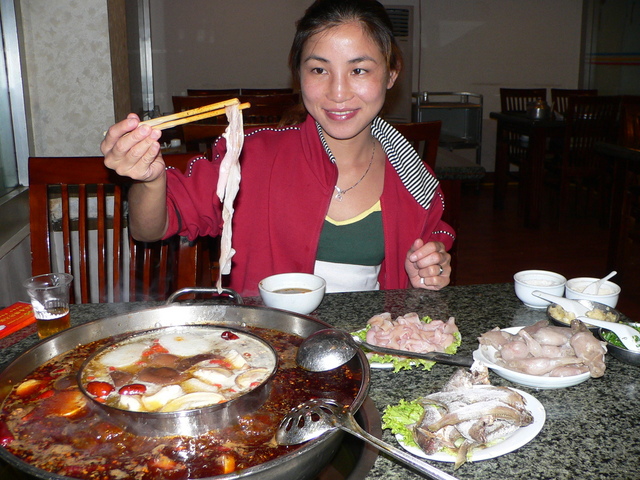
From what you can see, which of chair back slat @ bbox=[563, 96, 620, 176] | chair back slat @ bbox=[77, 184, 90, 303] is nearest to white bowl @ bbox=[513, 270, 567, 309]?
chair back slat @ bbox=[77, 184, 90, 303]

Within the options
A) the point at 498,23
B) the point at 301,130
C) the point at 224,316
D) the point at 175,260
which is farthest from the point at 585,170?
the point at 224,316

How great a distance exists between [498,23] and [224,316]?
825 centimetres

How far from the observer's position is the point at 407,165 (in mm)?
2006

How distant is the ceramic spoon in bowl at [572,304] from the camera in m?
1.36

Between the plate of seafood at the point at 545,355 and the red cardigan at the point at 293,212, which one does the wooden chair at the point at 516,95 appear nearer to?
the red cardigan at the point at 293,212

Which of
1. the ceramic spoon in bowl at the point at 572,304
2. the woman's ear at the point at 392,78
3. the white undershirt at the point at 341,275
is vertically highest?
the woman's ear at the point at 392,78

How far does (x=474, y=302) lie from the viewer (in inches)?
61.4

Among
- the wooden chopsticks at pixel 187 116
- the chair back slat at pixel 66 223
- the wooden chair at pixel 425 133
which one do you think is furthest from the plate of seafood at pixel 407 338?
the wooden chair at pixel 425 133

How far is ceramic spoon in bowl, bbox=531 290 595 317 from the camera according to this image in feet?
4.45

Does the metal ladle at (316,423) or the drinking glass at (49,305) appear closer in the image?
the metal ladle at (316,423)

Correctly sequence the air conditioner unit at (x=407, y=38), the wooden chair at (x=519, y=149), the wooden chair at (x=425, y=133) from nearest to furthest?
the wooden chair at (x=425, y=133)
the wooden chair at (x=519, y=149)
the air conditioner unit at (x=407, y=38)

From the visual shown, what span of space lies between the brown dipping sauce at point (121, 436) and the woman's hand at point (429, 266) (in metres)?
0.63

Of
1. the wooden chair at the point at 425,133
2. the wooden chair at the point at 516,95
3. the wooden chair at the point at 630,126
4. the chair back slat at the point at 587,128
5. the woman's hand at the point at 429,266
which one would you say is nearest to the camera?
the woman's hand at the point at 429,266

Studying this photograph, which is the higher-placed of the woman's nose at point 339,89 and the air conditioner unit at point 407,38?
the air conditioner unit at point 407,38
